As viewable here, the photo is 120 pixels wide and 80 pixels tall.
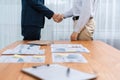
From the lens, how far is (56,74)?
86cm

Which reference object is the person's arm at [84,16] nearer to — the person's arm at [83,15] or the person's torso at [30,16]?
the person's arm at [83,15]

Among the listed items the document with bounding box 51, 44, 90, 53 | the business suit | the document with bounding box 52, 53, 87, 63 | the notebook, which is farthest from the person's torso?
the notebook

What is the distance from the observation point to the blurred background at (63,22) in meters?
3.04

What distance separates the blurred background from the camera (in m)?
3.04

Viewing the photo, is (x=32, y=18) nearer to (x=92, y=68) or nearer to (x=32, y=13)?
(x=32, y=13)

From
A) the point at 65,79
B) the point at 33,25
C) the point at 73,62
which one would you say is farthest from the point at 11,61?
the point at 33,25

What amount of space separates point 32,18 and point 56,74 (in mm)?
1326

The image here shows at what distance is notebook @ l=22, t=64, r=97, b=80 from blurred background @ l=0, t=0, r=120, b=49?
2118mm

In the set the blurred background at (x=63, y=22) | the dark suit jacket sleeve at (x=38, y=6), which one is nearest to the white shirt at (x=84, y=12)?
the dark suit jacket sleeve at (x=38, y=6)

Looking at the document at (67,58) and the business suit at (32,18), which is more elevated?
the business suit at (32,18)

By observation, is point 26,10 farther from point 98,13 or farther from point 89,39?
point 98,13

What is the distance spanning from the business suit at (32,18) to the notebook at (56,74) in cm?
120

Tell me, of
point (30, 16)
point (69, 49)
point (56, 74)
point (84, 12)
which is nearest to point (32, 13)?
point (30, 16)

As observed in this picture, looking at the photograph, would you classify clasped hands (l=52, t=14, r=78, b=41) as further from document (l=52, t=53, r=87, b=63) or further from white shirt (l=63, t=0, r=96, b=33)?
document (l=52, t=53, r=87, b=63)
